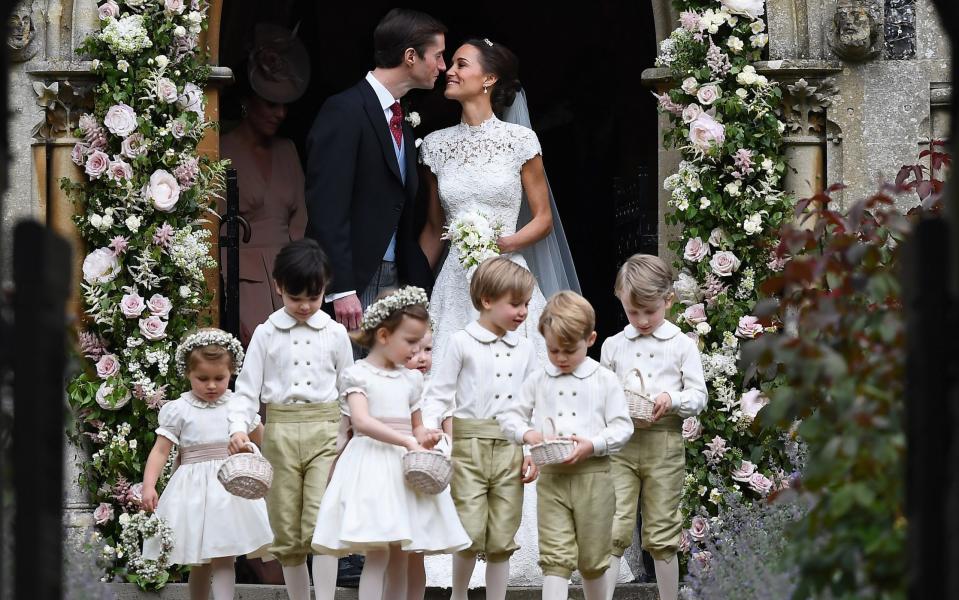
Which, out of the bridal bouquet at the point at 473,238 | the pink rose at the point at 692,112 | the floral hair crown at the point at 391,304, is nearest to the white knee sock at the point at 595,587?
the floral hair crown at the point at 391,304

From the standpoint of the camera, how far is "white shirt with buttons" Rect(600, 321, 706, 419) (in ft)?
19.8

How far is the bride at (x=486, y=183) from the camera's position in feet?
23.4

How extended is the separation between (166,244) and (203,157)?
0.46 metres

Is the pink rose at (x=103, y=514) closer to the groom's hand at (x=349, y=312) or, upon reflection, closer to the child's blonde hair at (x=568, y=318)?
the groom's hand at (x=349, y=312)

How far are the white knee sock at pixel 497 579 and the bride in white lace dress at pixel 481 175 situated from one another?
1300 mm

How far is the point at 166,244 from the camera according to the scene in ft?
22.8

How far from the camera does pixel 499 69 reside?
23.7ft

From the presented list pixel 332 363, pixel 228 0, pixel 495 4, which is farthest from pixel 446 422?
pixel 495 4

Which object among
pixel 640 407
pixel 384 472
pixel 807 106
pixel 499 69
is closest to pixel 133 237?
pixel 499 69

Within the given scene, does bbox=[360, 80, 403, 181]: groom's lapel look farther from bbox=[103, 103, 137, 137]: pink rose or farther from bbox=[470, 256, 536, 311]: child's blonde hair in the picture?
bbox=[470, 256, 536, 311]: child's blonde hair

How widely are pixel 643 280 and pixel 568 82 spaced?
4549 mm

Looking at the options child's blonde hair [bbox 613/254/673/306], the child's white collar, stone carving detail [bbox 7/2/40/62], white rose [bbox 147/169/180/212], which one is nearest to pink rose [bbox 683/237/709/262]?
child's blonde hair [bbox 613/254/673/306]

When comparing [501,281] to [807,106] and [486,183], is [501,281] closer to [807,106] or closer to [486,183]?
[486,183]

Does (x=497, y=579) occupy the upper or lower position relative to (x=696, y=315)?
lower
